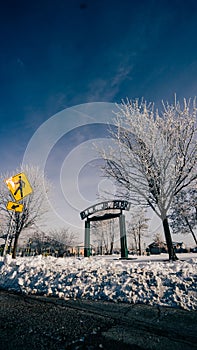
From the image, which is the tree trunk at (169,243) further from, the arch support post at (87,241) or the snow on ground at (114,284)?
the arch support post at (87,241)

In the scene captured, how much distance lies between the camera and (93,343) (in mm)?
1771

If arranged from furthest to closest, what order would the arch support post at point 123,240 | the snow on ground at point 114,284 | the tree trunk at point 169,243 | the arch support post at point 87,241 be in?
→ the arch support post at point 87,241 < the arch support post at point 123,240 < the tree trunk at point 169,243 < the snow on ground at point 114,284

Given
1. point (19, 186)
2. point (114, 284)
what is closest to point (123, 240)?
point (19, 186)

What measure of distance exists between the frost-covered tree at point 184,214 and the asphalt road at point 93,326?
19788 millimetres

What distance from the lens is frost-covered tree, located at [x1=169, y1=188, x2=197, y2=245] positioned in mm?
21641

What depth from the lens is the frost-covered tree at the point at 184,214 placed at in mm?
21641

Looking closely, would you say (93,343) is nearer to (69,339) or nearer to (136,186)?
(69,339)

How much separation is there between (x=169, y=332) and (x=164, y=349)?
15.3 inches

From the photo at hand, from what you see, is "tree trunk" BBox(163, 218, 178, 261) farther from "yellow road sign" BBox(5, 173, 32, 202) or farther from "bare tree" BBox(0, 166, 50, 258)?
"bare tree" BBox(0, 166, 50, 258)

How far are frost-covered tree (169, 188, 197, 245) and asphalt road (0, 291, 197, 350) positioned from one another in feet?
64.9

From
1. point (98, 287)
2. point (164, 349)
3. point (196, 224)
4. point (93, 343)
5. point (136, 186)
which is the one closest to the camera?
point (164, 349)

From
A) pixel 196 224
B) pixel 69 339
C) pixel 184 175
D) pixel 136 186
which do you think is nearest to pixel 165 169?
pixel 184 175

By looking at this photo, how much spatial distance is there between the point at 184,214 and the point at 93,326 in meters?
25.0

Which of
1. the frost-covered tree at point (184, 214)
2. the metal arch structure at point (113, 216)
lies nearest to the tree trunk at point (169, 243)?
the metal arch structure at point (113, 216)
